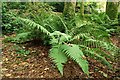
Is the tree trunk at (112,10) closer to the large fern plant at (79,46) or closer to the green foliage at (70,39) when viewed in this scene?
the green foliage at (70,39)

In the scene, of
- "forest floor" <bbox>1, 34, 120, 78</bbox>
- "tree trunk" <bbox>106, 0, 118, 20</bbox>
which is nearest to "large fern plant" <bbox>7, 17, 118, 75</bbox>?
"forest floor" <bbox>1, 34, 120, 78</bbox>

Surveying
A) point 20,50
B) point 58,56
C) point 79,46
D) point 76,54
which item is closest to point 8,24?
point 20,50

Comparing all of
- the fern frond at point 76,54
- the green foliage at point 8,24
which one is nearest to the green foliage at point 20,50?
the fern frond at point 76,54

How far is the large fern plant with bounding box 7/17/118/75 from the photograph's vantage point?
373cm

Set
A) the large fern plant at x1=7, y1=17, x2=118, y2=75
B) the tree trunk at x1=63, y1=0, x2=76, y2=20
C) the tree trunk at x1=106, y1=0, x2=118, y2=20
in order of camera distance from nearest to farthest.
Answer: the large fern plant at x1=7, y1=17, x2=118, y2=75 < the tree trunk at x1=63, y1=0, x2=76, y2=20 < the tree trunk at x1=106, y1=0, x2=118, y2=20

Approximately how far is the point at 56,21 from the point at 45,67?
1.51 meters

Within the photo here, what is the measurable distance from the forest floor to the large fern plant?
0.15 meters

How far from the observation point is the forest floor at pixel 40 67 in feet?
12.8

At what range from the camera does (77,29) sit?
4.95 m

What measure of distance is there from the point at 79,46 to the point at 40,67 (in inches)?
36.9

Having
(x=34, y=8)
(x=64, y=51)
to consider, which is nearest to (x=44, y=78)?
(x=64, y=51)

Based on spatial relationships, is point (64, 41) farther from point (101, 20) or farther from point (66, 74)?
point (101, 20)

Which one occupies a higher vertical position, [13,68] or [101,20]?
[101,20]

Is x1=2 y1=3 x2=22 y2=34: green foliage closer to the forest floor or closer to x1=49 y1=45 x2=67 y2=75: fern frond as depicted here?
the forest floor
